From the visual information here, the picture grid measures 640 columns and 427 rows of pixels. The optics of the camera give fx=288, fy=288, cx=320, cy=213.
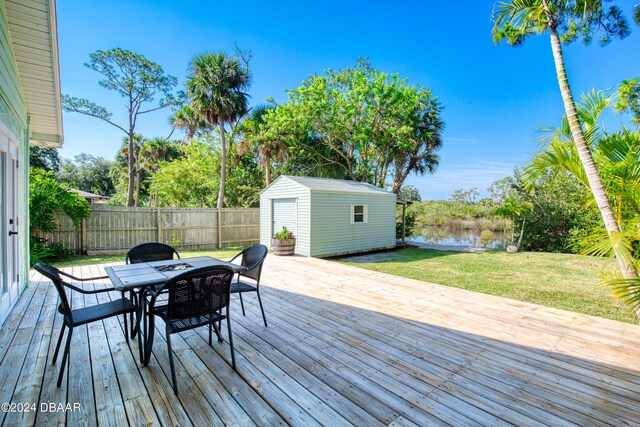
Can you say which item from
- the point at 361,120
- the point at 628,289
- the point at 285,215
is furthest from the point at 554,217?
the point at 285,215

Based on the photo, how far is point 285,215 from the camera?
970cm

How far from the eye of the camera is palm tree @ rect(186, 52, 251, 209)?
39.7 feet

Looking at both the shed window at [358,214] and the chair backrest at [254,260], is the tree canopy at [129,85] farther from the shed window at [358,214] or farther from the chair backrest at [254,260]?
the chair backrest at [254,260]

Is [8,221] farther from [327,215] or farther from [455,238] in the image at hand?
[455,238]

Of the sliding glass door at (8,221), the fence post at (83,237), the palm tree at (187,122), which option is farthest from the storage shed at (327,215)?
the palm tree at (187,122)

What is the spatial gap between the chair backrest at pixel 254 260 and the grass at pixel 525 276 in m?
3.81

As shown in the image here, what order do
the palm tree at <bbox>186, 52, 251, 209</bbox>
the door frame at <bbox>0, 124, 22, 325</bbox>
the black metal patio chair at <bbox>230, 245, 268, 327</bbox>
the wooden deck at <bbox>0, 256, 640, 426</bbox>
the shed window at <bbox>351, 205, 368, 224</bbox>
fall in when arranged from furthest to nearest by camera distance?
the palm tree at <bbox>186, 52, 251, 209</bbox>, the shed window at <bbox>351, 205, 368, 224</bbox>, the door frame at <bbox>0, 124, 22, 325</bbox>, the black metal patio chair at <bbox>230, 245, 268, 327</bbox>, the wooden deck at <bbox>0, 256, 640, 426</bbox>

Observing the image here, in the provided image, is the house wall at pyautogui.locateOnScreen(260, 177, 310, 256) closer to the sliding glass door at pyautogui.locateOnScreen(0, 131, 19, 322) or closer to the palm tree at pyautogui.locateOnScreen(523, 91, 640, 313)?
the palm tree at pyautogui.locateOnScreen(523, 91, 640, 313)

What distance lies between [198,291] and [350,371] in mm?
1384

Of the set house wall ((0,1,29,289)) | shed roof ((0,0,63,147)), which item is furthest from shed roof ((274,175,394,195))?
house wall ((0,1,29,289))

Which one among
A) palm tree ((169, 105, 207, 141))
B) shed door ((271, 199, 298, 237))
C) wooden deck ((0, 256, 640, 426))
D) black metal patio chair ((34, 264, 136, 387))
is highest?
palm tree ((169, 105, 207, 141))

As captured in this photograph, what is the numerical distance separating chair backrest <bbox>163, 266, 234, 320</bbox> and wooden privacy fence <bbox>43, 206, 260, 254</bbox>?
28.2 feet

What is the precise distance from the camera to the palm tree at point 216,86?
39.7 feet

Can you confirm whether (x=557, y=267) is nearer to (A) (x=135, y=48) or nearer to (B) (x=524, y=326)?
(B) (x=524, y=326)
